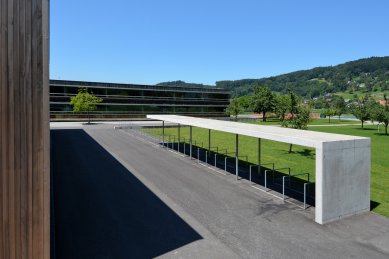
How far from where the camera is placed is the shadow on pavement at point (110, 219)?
29.7 ft

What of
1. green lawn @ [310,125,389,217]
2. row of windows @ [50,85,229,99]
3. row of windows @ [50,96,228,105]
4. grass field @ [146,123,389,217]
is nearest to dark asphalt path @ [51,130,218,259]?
green lawn @ [310,125,389,217]

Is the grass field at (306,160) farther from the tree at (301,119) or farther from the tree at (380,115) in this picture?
the tree at (380,115)

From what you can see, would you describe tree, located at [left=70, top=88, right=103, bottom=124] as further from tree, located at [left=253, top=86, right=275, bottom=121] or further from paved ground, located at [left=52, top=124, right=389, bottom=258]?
paved ground, located at [left=52, top=124, right=389, bottom=258]

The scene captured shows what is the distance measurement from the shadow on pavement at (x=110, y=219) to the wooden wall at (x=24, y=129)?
2918 millimetres

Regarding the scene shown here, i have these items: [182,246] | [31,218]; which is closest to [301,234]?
[182,246]

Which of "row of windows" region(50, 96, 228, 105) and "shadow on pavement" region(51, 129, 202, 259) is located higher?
"row of windows" region(50, 96, 228, 105)

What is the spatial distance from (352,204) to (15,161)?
10.8 m

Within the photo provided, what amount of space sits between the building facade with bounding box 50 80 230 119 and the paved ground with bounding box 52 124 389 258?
50411mm

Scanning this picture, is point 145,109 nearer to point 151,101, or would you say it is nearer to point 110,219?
point 151,101

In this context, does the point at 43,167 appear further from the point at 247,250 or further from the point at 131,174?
the point at 131,174

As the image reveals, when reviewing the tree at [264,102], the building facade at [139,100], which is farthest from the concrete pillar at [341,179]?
the building facade at [139,100]

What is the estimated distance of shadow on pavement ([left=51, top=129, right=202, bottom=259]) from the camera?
905cm

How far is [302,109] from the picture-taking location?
25.7 m

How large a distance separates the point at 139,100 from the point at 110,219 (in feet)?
206
